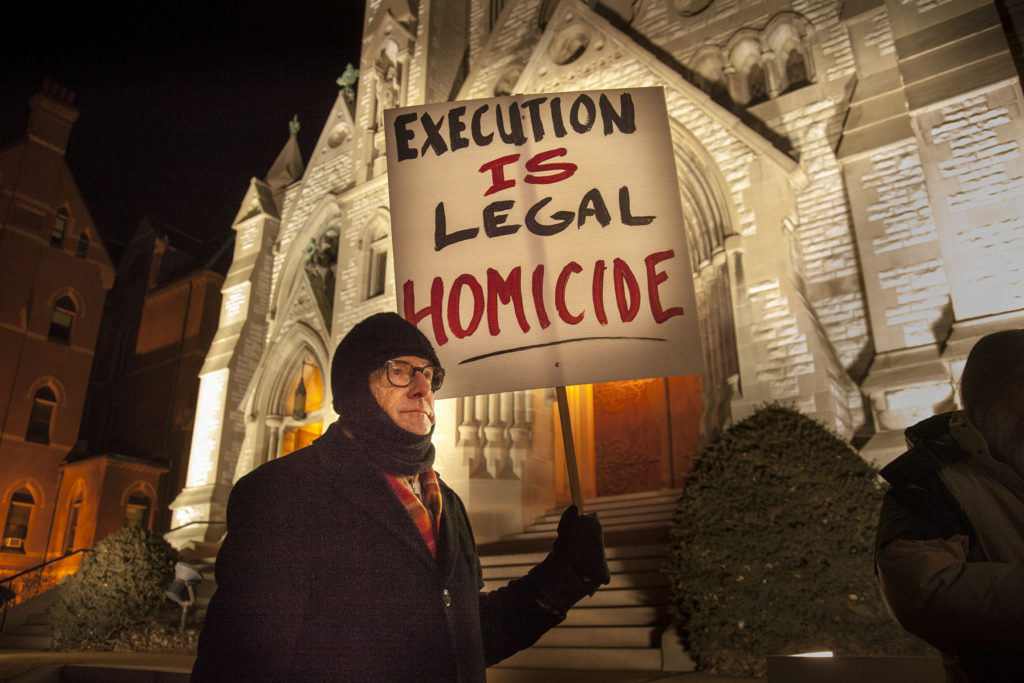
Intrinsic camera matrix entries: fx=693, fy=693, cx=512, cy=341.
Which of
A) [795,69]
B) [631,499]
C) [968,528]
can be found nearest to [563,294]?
[968,528]

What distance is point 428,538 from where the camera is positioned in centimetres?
177

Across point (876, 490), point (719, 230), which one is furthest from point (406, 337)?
point (719, 230)

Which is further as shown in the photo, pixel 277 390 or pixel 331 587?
pixel 277 390

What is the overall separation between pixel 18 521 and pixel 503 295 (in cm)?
2150

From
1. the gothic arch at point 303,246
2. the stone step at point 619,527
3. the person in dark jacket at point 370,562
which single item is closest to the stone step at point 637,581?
the stone step at point 619,527

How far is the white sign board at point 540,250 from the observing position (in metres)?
2.64

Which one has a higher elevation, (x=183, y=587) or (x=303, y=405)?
(x=303, y=405)

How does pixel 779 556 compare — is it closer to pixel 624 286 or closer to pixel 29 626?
pixel 624 286

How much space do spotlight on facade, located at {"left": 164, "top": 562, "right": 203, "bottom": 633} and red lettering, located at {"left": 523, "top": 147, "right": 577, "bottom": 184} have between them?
7.93 metres

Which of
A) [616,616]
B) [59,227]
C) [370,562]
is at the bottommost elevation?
[616,616]

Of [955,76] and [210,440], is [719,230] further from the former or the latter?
[210,440]

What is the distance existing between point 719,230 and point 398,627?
324 inches

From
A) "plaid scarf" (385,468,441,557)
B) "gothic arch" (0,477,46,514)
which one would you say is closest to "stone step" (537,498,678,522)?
"plaid scarf" (385,468,441,557)

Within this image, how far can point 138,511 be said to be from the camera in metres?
19.9
